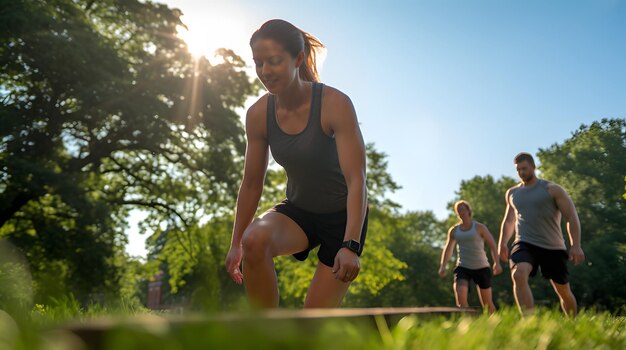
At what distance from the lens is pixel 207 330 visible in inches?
43.6

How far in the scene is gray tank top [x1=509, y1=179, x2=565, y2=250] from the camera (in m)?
8.18

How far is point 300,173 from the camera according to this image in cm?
427

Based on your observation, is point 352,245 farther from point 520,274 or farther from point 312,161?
point 520,274

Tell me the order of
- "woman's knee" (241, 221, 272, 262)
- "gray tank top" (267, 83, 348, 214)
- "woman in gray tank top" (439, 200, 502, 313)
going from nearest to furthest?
"woman's knee" (241, 221, 272, 262), "gray tank top" (267, 83, 348, 214), "woman in gray tank top" (439, 200, 502, 313)

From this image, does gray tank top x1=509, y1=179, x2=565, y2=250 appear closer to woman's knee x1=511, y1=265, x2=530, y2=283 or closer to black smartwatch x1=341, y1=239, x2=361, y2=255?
woman's knee x1=511, y1=265, x2=530, y2=283

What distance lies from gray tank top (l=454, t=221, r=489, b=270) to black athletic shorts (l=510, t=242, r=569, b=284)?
320 centimetres

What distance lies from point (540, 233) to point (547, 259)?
37 centimetres

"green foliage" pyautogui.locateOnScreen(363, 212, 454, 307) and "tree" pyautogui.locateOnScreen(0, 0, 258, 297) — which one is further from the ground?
"tree" pyautogui.locateOnScreen(0, 0, 258, 297)

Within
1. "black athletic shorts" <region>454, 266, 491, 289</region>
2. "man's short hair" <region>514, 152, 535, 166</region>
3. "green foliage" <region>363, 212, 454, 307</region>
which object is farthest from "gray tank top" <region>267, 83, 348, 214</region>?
"green foliage" <region>363, 212, 454, 307</region>

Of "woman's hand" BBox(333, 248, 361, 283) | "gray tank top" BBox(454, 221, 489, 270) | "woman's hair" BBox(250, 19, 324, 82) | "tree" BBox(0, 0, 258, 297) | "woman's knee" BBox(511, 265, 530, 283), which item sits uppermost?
"tree" BBox(0, 0, 258, 297)

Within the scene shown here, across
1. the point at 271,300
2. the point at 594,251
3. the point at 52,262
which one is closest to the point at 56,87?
the point at 52,262

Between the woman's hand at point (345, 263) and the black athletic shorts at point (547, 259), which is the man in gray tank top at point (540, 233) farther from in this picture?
the woman's hand at point (345, 263)

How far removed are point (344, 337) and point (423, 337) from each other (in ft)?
2.60

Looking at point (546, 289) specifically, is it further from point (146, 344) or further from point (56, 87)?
point (146, 344)
